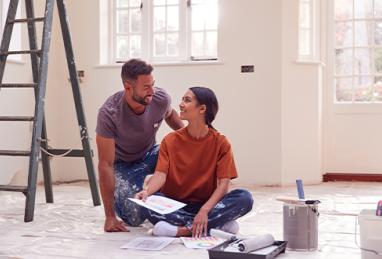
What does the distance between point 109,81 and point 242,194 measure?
3593mm

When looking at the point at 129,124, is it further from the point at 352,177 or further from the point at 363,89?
the point at 363,89

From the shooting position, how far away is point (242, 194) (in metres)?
3.29

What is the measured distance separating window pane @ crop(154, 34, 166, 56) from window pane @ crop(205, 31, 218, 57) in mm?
481

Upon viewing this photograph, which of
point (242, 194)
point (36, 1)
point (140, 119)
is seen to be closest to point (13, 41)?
point (36, 1)

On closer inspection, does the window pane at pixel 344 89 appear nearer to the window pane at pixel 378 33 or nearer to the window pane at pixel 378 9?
the window pane at pixel 378 33

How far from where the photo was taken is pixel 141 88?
3.37 metres

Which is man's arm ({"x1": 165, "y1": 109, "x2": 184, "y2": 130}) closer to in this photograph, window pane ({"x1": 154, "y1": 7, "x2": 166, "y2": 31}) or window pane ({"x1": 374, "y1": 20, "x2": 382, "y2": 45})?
window pane ({"x1": 154, "y1": 7, "x2": 166, "y2": 31})

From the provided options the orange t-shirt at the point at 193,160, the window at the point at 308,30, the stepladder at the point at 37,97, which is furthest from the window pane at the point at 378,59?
the orange t-shirt at the point at 193,160

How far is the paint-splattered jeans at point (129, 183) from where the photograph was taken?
3.56 metres

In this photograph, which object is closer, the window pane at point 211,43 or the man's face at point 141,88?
the man's face at point 141,88

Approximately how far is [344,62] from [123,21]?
2.47 meters

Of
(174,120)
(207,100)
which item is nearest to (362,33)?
(174,120)

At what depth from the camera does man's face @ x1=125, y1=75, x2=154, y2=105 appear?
11.0ft

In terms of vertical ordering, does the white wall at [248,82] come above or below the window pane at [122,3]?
below
